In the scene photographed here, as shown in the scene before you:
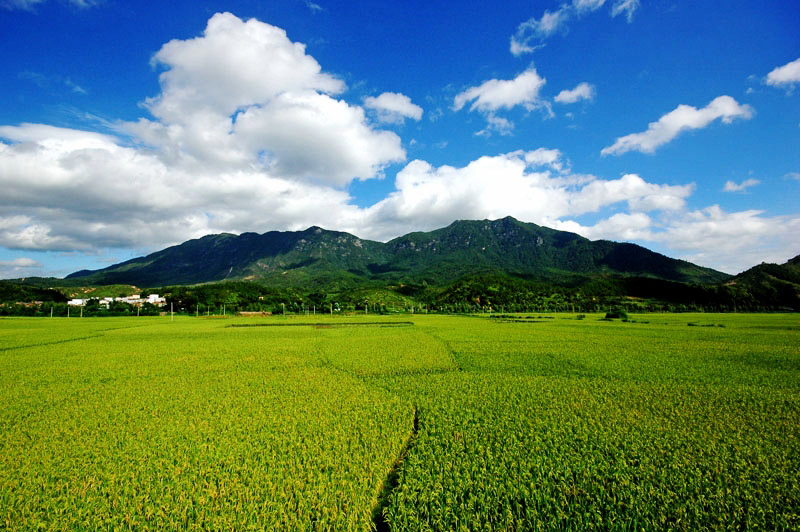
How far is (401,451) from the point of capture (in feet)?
22.9

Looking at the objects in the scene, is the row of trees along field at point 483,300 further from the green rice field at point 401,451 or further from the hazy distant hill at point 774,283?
the green rice field at point 401,451

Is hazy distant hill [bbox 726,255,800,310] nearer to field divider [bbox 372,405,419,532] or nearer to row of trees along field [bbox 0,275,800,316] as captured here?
row of trees along field [bbox 0,275,800,316]

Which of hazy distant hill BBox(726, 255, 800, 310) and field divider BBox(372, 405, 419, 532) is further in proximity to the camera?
hazy distant hill BBox(726, 255, 800, 310)

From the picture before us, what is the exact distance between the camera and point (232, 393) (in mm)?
11508

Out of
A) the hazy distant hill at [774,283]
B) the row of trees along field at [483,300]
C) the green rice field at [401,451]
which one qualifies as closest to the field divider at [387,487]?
the green rice field at [401,451]

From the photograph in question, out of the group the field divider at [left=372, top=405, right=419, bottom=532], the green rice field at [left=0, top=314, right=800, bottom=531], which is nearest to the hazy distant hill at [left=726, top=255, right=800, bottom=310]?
the green rice field at [left=0, top=314, right=800, bottom=531]

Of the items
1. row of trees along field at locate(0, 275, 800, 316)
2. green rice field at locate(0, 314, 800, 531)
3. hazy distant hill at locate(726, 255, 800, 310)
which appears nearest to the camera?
green rice field at locate(0, 314, 800, 531)

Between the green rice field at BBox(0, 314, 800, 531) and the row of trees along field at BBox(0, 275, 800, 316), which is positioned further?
the row of trees along field at BBox(0, 275, 800, 316)

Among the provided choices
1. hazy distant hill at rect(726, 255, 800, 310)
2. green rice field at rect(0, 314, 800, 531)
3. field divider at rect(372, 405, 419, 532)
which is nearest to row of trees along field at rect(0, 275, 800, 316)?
hazy distant hill at rect(726, 255, 800, 310)

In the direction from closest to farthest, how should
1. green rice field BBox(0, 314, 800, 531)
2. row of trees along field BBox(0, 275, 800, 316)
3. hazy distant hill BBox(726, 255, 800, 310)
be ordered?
green rice field BBox(0, 314, 800, 531) < row of trees along field BBox(0, 275, 800, 316) < hazy distant hill BBox(726, 255, 800, 310)

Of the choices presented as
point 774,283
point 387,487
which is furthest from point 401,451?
point 774,283

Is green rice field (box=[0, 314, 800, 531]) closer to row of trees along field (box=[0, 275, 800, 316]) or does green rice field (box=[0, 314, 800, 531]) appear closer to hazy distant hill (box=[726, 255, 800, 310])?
row of trees along field (box=[0, 275, 800, 316])

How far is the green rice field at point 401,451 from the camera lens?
4766mm

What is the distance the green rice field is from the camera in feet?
15.6
